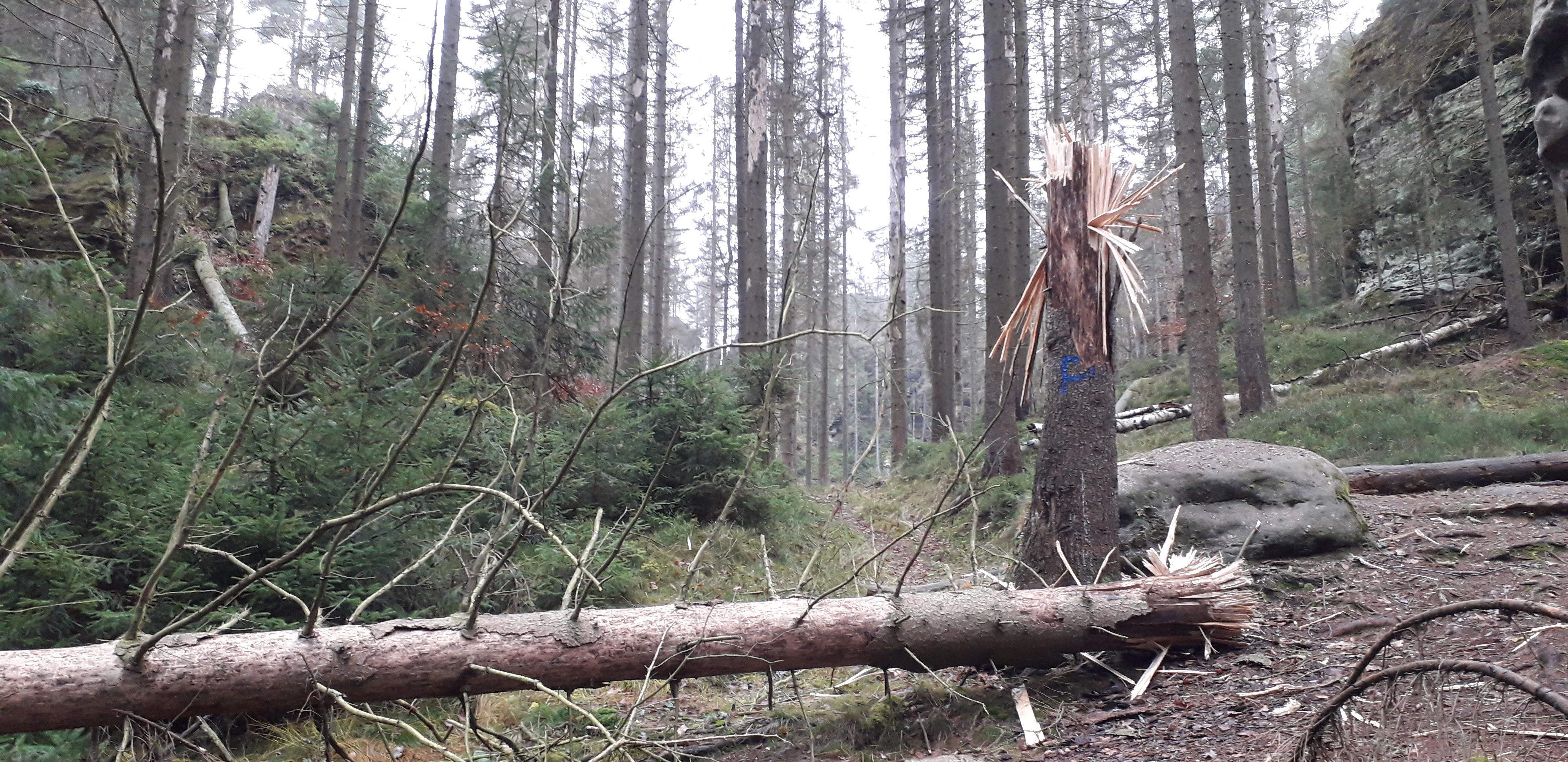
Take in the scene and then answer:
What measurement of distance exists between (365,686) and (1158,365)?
21.4 metres

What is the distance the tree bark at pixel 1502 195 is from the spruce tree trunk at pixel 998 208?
7.91m

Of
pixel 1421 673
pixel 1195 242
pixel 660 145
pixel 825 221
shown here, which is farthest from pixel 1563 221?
pixel 825 221

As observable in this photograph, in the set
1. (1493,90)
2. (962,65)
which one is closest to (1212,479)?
(1493,90)

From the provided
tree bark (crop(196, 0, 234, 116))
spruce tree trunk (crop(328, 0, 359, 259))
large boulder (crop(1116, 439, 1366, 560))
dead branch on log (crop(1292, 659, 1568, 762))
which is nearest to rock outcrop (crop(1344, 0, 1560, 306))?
large boulder (crop(1116, 439, 1366, 560))

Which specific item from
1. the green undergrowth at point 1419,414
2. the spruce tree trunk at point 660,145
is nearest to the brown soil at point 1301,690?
the green undergrowth at point 1419,414

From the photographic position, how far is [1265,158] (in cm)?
2030

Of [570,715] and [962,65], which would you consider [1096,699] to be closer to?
[570,715]

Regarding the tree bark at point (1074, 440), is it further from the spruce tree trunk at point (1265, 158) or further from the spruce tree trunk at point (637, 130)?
the spruce tree trunk at point (1265, 158)

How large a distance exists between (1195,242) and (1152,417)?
4.74m

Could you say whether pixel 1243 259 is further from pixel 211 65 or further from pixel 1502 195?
pixel 211 65

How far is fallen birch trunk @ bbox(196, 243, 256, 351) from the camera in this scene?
11.0m

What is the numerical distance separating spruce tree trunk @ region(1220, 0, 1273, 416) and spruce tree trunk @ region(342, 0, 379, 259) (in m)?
14.3

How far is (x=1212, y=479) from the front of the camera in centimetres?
562

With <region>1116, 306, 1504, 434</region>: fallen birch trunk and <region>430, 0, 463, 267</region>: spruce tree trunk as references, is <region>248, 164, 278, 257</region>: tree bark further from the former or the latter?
<region>1116, 306, 1504, 434</region>: fallen birch trunk
